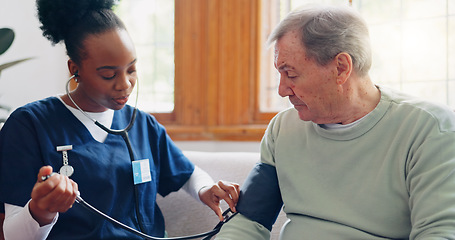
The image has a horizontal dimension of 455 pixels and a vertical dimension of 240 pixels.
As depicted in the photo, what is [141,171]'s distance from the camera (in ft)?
5.07

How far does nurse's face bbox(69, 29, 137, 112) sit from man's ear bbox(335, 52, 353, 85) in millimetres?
630

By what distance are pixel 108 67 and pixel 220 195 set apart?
53 cm

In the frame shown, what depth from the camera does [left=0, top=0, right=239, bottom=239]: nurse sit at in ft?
4.45

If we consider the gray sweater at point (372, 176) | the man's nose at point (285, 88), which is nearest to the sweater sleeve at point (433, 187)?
the gray sweater at point (372, 176)

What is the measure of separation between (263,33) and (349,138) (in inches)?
56.8

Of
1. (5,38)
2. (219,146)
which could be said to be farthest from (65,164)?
(219,146)

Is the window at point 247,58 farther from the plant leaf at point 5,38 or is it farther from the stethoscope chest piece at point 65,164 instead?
the stethoscope chest piece at point 65,164

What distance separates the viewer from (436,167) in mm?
1126

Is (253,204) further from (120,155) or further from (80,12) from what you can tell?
(80,12)

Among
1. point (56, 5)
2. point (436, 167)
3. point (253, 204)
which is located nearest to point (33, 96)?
point (56, 5)

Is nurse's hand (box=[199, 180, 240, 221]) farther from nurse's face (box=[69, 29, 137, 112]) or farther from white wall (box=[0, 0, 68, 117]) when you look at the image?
white wall (box=[0, 0, 68, 117])

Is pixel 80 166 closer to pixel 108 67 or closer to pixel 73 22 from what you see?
pixel 108 67

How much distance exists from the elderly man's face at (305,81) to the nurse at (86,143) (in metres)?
0.35

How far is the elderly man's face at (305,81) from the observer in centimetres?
127
